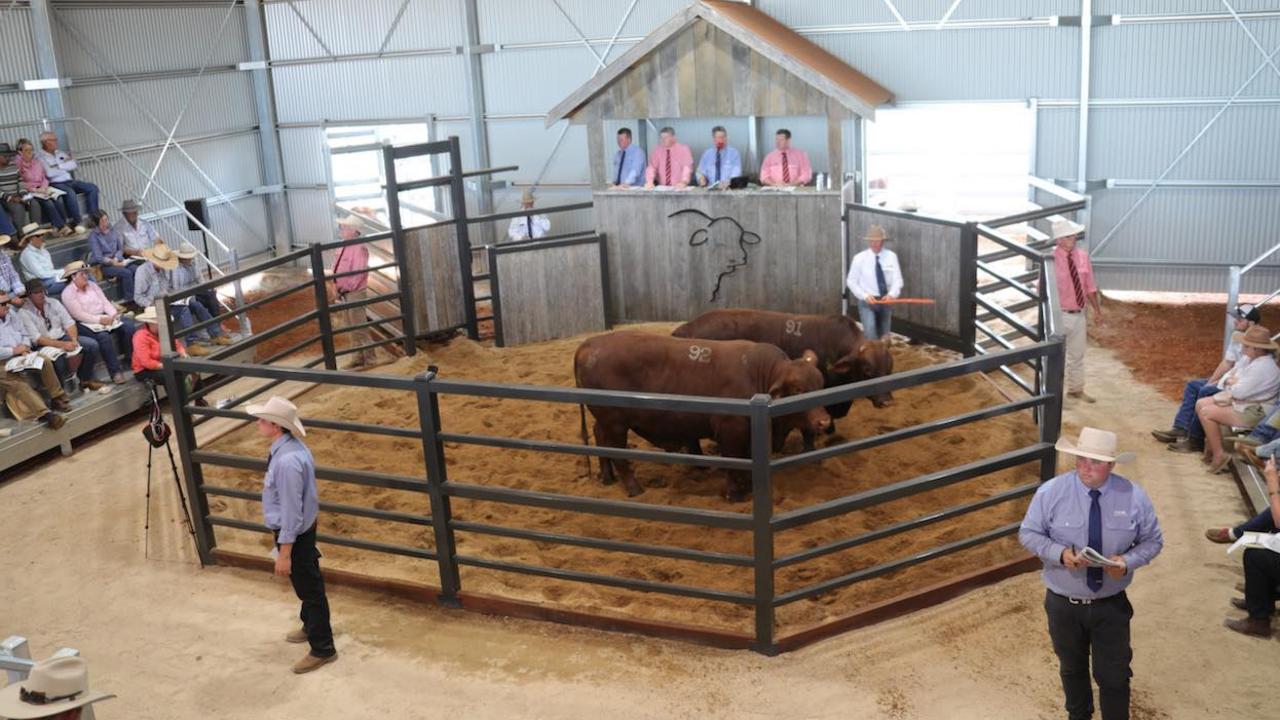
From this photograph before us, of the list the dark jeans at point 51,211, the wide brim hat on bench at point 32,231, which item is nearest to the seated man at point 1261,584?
the wide brim hat on bench at point 32,231

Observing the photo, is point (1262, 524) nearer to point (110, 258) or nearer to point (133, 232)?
point (110, 258)

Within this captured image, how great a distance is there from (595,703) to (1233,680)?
3.43 meters

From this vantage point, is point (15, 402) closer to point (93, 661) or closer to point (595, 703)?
point (93, 661)

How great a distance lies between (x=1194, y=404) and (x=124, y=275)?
11767mm

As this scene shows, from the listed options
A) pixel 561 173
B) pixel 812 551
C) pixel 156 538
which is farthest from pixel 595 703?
pixel 561 173

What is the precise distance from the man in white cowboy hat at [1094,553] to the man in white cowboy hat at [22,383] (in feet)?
30.9

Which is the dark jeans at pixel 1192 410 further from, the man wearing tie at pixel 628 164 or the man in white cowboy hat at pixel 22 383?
the man in white cowboy hat at pixel 22 383

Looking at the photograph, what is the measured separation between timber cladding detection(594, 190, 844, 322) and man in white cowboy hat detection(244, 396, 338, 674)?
26.1 ft

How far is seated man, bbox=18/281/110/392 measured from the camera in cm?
1163

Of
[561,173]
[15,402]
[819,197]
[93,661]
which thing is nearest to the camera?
[93,661]

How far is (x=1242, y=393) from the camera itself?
884 centimetres

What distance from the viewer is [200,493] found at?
8.22 meters

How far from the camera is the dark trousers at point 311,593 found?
6648 millimetres

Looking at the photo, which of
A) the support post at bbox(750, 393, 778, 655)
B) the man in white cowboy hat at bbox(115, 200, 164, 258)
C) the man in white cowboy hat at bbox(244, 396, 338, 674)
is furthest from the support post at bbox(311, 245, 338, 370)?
the support post at bbox(750, 393, 778, 655)
